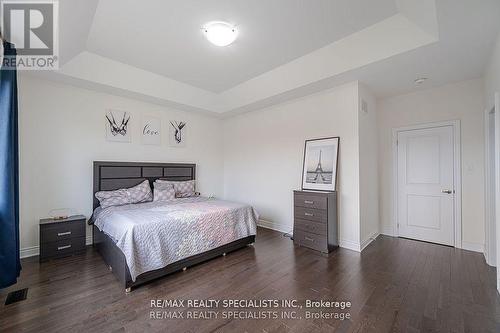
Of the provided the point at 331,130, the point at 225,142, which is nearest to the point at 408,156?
the point at 331,130

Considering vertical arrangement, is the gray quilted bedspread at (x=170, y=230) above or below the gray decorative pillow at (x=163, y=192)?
below

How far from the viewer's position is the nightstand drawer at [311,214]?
3250 mm

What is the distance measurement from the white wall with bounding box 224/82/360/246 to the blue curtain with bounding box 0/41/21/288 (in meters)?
3.70

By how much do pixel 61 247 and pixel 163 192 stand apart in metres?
1.55

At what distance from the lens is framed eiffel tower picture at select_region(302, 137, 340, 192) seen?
138 inches

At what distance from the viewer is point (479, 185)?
3.17m

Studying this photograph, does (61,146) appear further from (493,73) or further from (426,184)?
(426,184)

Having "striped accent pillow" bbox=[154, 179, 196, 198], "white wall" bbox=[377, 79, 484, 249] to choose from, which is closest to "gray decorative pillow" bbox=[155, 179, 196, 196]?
"striped accent pillow" bbox=[154, 179, 196, 198]

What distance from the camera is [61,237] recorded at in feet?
9.82

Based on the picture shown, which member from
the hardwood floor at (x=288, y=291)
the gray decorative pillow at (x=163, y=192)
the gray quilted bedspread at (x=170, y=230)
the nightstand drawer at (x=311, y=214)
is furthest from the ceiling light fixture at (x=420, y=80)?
the gray decorative pillow at (x=163, y=192)

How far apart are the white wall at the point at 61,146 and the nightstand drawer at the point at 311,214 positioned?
307 centimetres

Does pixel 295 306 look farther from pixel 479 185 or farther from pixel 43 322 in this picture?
pixel 479 185

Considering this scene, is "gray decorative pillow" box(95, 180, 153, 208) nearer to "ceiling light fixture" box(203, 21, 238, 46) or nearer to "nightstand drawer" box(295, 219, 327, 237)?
"nightstand drawer" box(295, 219, 327, 237)

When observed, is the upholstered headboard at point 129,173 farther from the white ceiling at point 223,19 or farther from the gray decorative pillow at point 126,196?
the white ceiling at point 223,19
